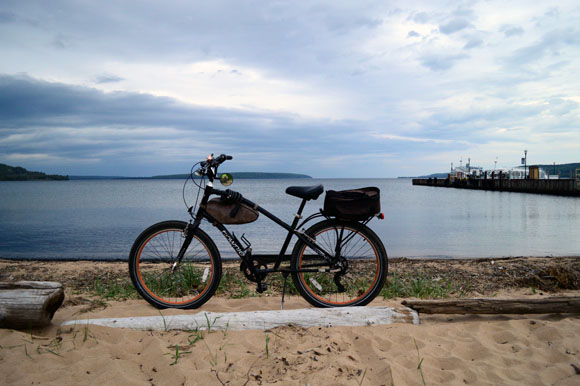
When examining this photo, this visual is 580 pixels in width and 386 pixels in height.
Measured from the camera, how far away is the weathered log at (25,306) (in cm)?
342

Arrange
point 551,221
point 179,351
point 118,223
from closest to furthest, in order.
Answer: point 179,351
point 551,221
point 118,223

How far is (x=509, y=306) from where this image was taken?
379 cm

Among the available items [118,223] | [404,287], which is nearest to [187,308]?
[404,287]

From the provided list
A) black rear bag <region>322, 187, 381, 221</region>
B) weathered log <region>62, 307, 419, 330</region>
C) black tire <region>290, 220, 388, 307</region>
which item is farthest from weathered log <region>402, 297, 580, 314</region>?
black rear bag <region>322, 187, 381, 221</region>

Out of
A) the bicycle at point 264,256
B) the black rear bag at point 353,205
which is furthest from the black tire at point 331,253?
the black rear bag at point 353,205

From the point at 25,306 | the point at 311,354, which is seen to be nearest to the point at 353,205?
the point at 311,354

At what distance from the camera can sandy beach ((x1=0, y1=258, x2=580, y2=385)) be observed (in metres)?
2.71

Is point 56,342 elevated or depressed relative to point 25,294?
depressed

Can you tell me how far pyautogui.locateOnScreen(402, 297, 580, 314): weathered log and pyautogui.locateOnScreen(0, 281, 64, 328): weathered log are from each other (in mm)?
3702

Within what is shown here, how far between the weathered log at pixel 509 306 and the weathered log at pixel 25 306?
3702 mm

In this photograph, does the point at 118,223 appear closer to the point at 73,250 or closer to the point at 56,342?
the point at 73,250

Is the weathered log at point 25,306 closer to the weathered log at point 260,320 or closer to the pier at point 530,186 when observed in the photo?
the weathered log at point 260,320

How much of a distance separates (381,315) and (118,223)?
68.4ft

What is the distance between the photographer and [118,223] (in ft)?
70.9
